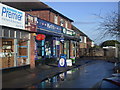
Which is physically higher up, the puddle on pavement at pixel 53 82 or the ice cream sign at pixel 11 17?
the ice cream sign at pixel 11 17

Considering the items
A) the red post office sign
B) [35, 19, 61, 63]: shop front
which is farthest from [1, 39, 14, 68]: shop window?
[35, 19, 61, 63]: shop front

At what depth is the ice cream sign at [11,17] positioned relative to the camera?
13.2m

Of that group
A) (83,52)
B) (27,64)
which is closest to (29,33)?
(27,64)

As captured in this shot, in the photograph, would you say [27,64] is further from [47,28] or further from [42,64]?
[47,28]

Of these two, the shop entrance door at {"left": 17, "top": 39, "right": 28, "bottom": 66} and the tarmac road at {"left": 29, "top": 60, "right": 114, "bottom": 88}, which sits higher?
the shop entrance door at {"left": 17, "top": 39, "right": 28, "bottom": 66}

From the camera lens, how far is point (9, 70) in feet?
47.1

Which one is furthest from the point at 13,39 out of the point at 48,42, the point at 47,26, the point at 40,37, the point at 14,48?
the point at 48,42

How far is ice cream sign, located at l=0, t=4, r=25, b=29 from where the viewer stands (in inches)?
522

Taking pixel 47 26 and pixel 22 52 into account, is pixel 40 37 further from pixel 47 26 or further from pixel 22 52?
pixel 47 26

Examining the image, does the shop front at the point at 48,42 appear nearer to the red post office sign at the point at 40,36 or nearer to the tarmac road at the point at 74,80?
the red post office sign at the point at 40,36

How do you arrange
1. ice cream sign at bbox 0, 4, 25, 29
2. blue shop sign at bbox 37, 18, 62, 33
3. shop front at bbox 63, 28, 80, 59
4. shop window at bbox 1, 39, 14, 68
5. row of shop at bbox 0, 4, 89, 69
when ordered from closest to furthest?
ice cream sign at bbox 0, 4, 25, 29, row of shop at bbox 0, 4, 89, 69, shop window at bbox 1, 39, 14, 68, blue shop sign at bbox 37, 18, 62, 33, shop front at bbox 63, 28, 80, 59

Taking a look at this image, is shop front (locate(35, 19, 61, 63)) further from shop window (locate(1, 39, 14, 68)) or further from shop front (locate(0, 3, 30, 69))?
shop window (locate(1, 39, 14, 68))

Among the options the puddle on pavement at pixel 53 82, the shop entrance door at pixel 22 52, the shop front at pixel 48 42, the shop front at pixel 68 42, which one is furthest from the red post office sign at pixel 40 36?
the shop front at pixel 68 42

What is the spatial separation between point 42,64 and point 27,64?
133 inches
